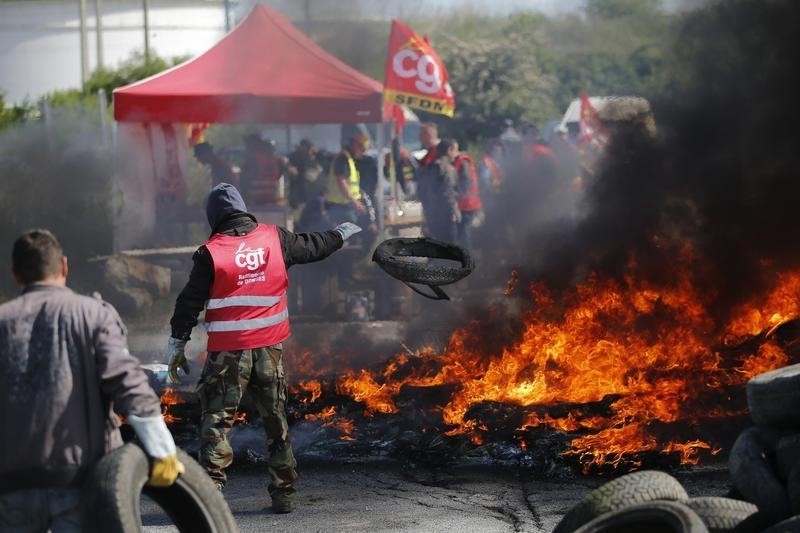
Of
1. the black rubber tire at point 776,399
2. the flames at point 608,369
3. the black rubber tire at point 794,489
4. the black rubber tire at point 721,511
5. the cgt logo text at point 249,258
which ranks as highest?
the cgt logo text at point 249,258

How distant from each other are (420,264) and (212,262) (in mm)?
1602

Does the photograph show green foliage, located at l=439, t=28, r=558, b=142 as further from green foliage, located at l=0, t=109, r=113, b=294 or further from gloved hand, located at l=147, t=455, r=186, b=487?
gloved hand, located at l=147, t=455, r=186, b=487

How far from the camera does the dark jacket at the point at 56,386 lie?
14.3ft

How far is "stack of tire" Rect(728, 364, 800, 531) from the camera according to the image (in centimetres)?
533

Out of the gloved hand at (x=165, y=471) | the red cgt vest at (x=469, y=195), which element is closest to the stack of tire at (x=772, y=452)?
the gloved hand at (x=165, y=471)

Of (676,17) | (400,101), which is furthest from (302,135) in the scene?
(676,17)

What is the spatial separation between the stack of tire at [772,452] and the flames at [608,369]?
6.66 feet

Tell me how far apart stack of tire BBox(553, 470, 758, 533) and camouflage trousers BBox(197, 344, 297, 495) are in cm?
212

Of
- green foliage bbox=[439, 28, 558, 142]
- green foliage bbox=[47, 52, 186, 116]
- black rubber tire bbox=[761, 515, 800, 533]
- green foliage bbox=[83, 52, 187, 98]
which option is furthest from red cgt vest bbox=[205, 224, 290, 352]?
green foliage bbox=[439, 28, 558, 142]

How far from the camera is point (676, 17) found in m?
13.4

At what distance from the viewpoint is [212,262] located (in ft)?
22.8

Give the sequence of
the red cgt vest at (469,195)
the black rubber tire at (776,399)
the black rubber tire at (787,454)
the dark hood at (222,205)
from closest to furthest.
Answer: the black rubber tire at (787,454) < the black rubber tire at (776,399) < the dark hood at (222,205) < the red cgt vest at (469,195)

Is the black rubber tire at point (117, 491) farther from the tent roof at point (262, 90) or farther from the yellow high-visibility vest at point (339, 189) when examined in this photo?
the yellow high-visibility vest at point (339, 189)

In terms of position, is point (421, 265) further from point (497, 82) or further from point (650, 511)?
point (497, 82)
